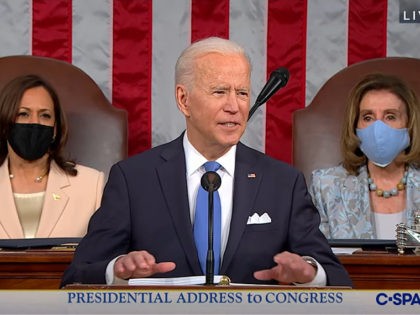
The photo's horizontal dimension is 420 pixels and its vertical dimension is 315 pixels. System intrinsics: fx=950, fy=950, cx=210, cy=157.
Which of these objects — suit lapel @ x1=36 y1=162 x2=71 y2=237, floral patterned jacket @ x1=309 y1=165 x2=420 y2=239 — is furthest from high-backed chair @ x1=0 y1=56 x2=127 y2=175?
floral patterned jacket @ x1=309 y1=165 x2=420 y2=239

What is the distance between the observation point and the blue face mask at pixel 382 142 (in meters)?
3.65

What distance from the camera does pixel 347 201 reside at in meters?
3.65

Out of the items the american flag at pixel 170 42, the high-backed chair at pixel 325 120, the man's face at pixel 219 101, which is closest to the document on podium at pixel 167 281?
the man's face at pixel 219 101

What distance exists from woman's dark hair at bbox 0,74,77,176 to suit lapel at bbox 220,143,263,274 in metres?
1.45

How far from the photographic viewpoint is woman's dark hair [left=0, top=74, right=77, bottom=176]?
3760 millimetres

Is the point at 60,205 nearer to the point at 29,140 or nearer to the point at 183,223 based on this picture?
the point at 29,140

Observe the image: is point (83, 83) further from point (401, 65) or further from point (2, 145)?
point (401, 65)

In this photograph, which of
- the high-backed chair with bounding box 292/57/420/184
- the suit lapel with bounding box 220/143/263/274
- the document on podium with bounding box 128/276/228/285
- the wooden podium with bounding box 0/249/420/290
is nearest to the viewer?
the document on podium with bounding box 128/276/228/285

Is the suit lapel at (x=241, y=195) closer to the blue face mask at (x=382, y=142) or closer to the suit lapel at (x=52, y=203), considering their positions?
the blue face mask at (x=382, y=142)

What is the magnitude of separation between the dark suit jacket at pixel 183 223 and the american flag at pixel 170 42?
2070mm

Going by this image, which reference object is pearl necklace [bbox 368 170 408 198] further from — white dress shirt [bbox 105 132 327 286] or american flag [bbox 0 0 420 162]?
white dress shirt [bbox 105 132 327 286]

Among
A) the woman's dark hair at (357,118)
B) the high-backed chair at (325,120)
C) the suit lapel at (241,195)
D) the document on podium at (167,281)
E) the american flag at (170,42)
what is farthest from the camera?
the american flag at (170,42)

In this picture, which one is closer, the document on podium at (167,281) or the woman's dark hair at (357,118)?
the document on podium at (167,281)

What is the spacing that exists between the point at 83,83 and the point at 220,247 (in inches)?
86.3
